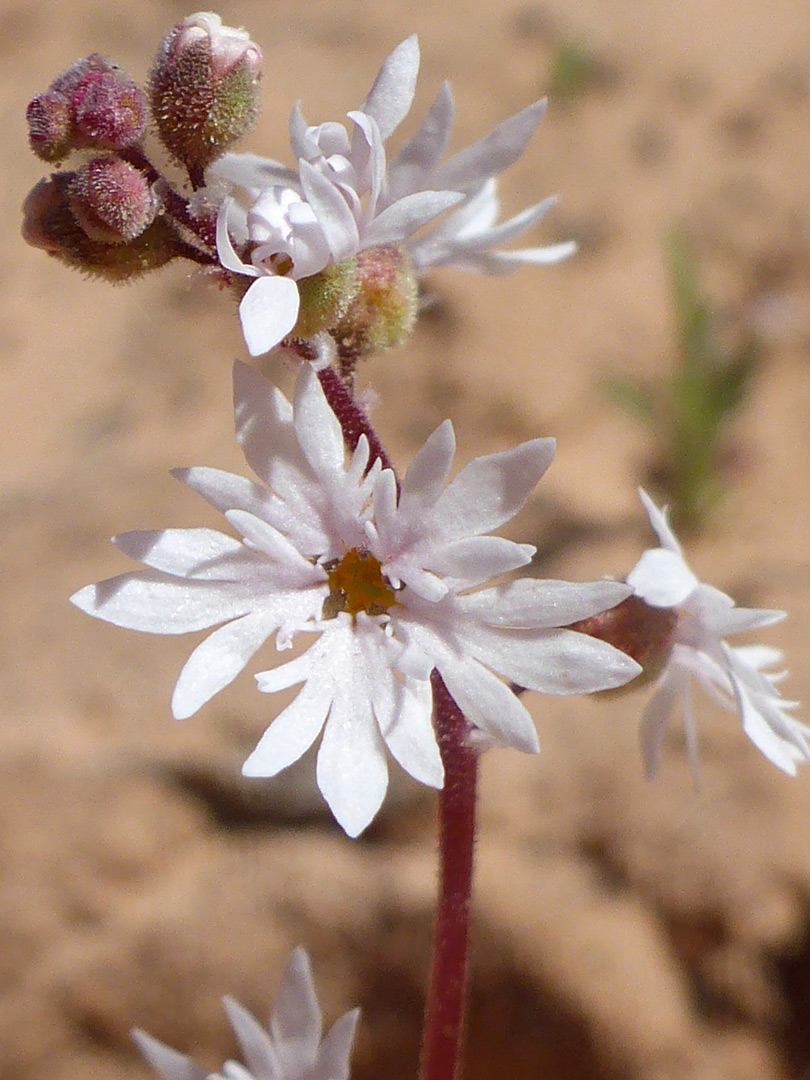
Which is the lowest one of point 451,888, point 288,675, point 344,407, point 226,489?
point 451,888

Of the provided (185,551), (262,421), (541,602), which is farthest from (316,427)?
(541,602)

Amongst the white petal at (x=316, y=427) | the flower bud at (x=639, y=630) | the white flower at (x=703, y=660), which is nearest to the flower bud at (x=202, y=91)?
the white petal at (x=316, y=427)

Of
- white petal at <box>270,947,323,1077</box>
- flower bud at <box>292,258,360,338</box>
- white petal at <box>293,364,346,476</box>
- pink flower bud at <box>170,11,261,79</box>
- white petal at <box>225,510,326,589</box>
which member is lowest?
white petal at <box>270,947,323,1077</box>

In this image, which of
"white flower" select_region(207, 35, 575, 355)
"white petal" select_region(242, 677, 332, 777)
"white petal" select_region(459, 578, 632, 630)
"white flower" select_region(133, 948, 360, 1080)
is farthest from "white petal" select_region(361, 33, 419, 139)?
"white flower" select_region(133, 948, 360, 1080)

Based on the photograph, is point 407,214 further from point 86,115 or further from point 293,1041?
point 293,1041

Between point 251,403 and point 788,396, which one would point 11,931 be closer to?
point 251,403

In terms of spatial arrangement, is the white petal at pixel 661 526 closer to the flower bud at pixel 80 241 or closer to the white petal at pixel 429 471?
the white petal at pixel 429 471

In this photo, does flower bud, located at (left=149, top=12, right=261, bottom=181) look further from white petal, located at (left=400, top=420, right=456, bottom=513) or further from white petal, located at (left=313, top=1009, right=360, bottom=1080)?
white petal, located at (left=313, top=1009, right=360, bottom=1080)
